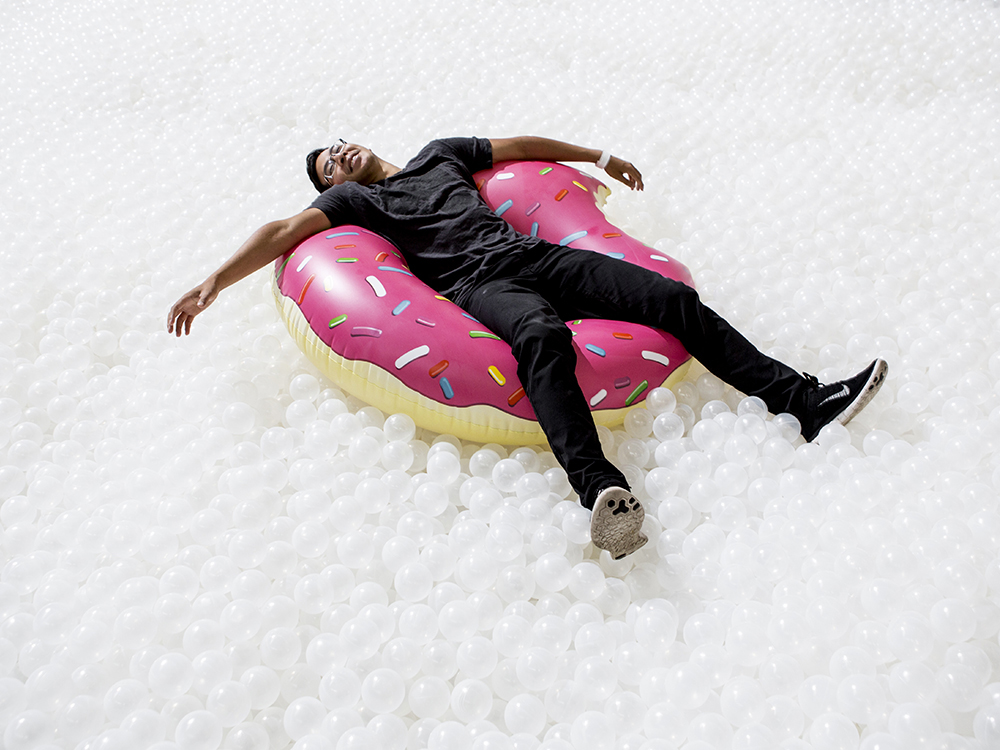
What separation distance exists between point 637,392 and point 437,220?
668mm

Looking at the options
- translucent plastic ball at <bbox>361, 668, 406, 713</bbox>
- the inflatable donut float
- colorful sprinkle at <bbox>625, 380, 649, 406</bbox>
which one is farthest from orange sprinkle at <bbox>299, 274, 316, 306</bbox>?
translucent plastic ball at <bbox>361, 668, 406, 713</bbox>

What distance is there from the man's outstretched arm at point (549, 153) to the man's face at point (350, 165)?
0.34 m

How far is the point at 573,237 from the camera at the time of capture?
182 centimetres

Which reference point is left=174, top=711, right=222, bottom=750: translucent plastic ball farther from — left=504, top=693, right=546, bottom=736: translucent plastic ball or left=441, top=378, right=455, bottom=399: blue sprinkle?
left=441, top=378, right=455, bottom=399: blue sprinkle

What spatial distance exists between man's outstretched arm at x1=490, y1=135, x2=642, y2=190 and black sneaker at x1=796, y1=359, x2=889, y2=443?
86cm

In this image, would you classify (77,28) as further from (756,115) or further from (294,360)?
(756,115)

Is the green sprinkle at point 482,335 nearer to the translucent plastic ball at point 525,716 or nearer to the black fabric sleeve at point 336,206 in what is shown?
the black fabric sleeve at point 336,206

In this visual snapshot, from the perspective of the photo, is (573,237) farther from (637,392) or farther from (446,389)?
(446,389)

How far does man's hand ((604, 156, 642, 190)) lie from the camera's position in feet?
6.75

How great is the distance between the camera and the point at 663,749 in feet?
3.41

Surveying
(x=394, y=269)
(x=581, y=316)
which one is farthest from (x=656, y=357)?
(x=394, y=269)

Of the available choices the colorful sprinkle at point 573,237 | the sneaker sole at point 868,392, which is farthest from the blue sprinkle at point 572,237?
the sneaker sole at point 868,392

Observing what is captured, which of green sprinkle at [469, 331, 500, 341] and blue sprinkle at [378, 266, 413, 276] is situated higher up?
green sprinkle at [469, 331, 500, 341]

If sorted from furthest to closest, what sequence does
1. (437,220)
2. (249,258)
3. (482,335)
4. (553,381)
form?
(437,220)
(249,258)
(482,335)
(553,381)
